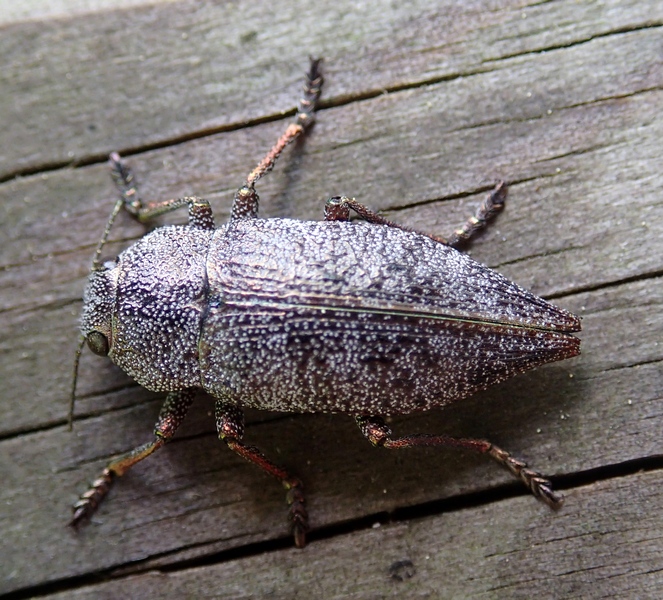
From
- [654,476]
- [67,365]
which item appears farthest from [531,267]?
[67,365]

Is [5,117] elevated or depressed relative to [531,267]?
elevated

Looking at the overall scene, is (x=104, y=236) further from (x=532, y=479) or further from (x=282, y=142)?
(x=532, y=479)

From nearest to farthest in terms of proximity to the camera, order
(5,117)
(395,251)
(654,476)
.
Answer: (395,251), (654,476), (5,117)

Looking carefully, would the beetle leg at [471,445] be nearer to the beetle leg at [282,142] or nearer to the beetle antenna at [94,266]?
the beetle leg at [282,142]

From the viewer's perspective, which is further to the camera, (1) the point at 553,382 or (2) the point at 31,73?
(2) the point at 31,73

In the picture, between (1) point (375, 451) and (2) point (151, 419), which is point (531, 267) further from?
(2) point (151, 419)

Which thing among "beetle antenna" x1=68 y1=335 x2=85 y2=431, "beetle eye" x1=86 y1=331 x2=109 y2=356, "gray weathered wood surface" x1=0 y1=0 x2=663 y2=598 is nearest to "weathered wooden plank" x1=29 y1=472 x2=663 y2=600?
"gray weathered wood surface" x1=0 y1=0 x2=663 y2=598

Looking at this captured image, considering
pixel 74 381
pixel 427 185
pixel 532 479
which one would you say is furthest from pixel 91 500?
pixel 427 185
